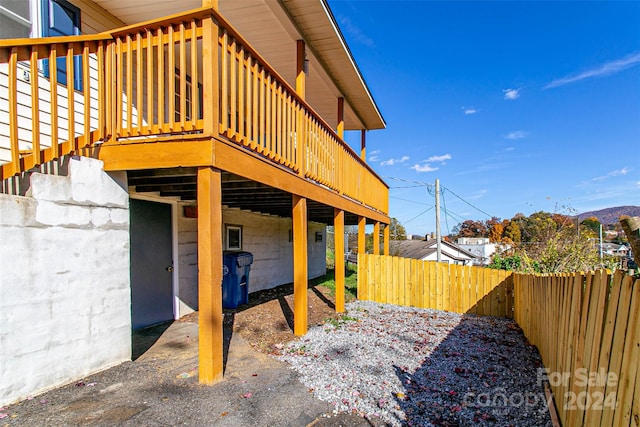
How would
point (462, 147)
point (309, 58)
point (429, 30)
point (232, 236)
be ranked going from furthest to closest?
point (462, 147)
point (429, 30)
point (232, 236)
point (309, 58)

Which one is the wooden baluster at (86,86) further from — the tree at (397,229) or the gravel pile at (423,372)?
the tree at (397,229)

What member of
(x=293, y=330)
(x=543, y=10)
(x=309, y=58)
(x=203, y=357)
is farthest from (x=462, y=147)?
(x=203, y=357)

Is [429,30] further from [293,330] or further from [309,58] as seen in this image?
[293,330]

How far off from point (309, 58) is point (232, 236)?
166 inches

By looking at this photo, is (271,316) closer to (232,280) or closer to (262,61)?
(232,280)

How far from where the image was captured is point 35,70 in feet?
9.52

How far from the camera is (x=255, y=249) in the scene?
28.6 ft

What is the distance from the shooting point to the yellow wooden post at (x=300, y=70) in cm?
565

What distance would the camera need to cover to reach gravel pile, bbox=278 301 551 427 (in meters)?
3.17

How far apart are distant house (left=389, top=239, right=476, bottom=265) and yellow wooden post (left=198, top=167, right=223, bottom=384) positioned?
26.5m

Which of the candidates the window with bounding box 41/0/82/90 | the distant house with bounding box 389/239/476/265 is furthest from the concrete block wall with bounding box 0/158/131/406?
the distant house with bounding box 389/239/476/265

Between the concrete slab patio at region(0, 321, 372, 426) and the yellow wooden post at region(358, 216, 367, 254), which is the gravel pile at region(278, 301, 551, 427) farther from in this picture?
the yellow wooden post at region(358, 216, 367, 254)

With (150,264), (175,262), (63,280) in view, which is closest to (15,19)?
(63,280)

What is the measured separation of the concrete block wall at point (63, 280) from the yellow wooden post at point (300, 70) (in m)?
3.25
